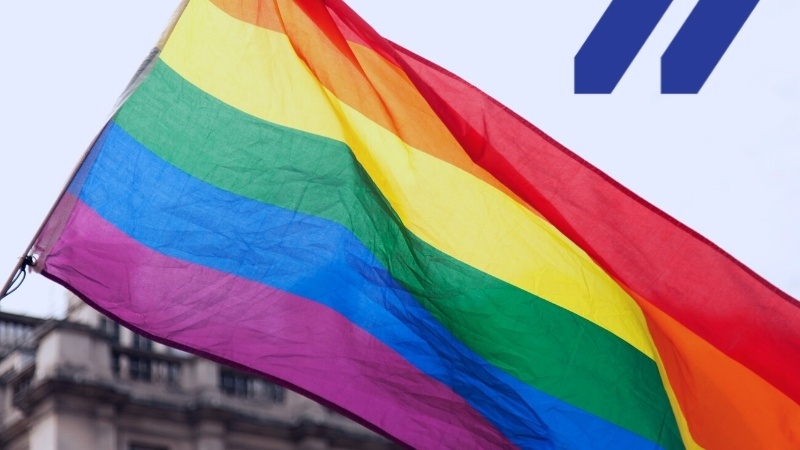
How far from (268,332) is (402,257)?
2.84 feet

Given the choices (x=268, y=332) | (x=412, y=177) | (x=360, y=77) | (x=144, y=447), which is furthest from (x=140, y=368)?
(x=268, y=332)

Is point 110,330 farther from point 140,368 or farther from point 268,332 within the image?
point 268,332

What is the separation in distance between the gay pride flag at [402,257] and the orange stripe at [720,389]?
13mm

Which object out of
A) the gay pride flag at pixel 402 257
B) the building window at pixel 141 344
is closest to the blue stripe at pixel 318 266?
the gay pride flag at pixel 402 257

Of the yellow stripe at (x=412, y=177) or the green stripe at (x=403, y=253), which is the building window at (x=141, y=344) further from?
the green stripe at (x=403, y=253)

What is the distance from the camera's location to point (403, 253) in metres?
9.73

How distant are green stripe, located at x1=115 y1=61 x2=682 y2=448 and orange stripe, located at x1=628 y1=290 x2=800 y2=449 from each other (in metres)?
0.18

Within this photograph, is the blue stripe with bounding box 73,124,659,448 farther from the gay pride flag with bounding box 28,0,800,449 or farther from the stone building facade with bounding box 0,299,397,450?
the stone building facade with bounding box 0,299,397,450

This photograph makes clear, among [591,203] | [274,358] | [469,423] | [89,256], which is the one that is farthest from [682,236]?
[89,256]

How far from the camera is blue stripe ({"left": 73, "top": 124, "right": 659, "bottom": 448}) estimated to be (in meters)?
9.58

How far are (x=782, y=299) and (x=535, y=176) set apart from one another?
1.58m

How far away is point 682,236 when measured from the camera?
10.2 m

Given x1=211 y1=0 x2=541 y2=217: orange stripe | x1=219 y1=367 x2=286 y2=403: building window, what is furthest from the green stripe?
x1=219 y1=367 x2=286 y2=403: building window

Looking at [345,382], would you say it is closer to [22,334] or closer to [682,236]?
[682,236]
